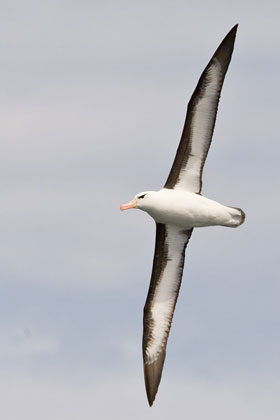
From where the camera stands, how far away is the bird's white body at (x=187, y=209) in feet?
120

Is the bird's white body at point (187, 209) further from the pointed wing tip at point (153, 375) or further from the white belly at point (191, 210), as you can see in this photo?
the pointed wing tip at point (153, 375)

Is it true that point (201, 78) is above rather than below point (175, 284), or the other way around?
above

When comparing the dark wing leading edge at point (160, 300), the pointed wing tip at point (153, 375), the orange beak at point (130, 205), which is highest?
the orange beak at point (130, 205)

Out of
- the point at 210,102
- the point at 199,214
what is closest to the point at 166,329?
the point at 199,214

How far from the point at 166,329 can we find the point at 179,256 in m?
2.20

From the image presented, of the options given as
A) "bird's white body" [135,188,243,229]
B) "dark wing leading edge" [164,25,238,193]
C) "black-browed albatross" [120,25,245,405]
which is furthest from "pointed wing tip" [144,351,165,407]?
"dark wing leading edge" [164,25,238,193]

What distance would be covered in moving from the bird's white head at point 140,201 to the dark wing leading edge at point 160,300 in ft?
4.63

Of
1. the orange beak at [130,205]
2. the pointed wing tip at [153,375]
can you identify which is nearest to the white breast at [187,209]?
the orange beak at [130,205]

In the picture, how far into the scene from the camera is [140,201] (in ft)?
122

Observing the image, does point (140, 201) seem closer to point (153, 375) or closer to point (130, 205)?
point (130, 205)

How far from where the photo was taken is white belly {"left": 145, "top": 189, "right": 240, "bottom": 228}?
36.6 metres

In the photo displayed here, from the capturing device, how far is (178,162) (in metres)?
37.2

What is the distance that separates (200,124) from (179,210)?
2420 millimetres

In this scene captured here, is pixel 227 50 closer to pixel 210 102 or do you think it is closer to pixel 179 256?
pixel 210 102
